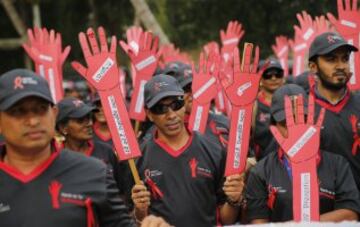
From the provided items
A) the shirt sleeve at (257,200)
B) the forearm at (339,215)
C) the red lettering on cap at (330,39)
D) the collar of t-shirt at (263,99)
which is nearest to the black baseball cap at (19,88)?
the shirt sleeve at (257,200)

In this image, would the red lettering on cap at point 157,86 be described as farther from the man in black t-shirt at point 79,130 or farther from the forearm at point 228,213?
the man in black t-shirt at point 79,130

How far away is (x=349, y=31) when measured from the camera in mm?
5531

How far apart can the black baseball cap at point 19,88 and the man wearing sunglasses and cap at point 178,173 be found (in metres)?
1.29

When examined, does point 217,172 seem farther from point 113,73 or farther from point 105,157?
point 105,157

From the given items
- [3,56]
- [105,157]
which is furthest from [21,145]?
[3,56]

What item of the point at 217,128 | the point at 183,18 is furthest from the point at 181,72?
the point at 183,18

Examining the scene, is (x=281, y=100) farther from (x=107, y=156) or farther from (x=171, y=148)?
(x=107, y=156)

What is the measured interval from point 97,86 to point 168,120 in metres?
0.63

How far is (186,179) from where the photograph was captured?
13.8ft

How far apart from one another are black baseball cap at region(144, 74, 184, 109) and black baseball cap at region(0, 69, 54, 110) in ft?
4.96

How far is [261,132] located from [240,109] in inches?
90.0

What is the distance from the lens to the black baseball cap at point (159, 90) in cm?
436

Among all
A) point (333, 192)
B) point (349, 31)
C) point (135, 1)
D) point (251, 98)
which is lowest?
point (333, 192)

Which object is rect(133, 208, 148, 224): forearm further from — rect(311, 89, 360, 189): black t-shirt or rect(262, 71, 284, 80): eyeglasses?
rect(262, 71, 284, 80): eyeglasses
